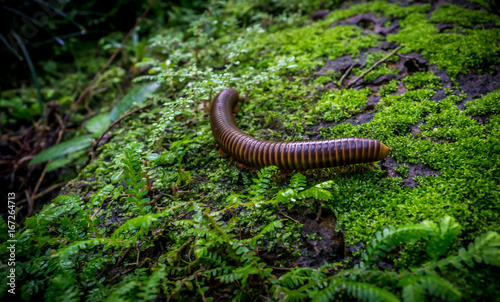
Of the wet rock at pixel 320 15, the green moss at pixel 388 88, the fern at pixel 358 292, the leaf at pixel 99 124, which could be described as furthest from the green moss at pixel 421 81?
the leaf at pixel 99 124

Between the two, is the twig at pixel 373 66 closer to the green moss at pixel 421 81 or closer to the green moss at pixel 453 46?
the green moss at pixel 453 46

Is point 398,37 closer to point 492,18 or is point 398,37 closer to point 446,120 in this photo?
point 492,18

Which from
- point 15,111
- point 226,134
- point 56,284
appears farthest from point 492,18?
point 15,111

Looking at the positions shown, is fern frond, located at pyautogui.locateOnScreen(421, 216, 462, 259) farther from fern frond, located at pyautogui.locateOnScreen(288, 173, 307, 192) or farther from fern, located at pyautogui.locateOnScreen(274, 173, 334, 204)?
fern frond, located at pyautogui.locateOnScreen(288, 173, 307, 192)

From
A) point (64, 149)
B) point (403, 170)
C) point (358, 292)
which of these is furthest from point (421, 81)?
point (64, 149)

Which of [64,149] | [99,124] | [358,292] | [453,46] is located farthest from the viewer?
[99,124]

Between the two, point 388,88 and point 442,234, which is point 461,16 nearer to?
point 388,88

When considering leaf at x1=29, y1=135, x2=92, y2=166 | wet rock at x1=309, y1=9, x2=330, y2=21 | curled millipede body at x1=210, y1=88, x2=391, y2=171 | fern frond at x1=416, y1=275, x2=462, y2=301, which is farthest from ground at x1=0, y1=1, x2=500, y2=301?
wet rock at x1=309, y1=9, x2=330, y2=21
